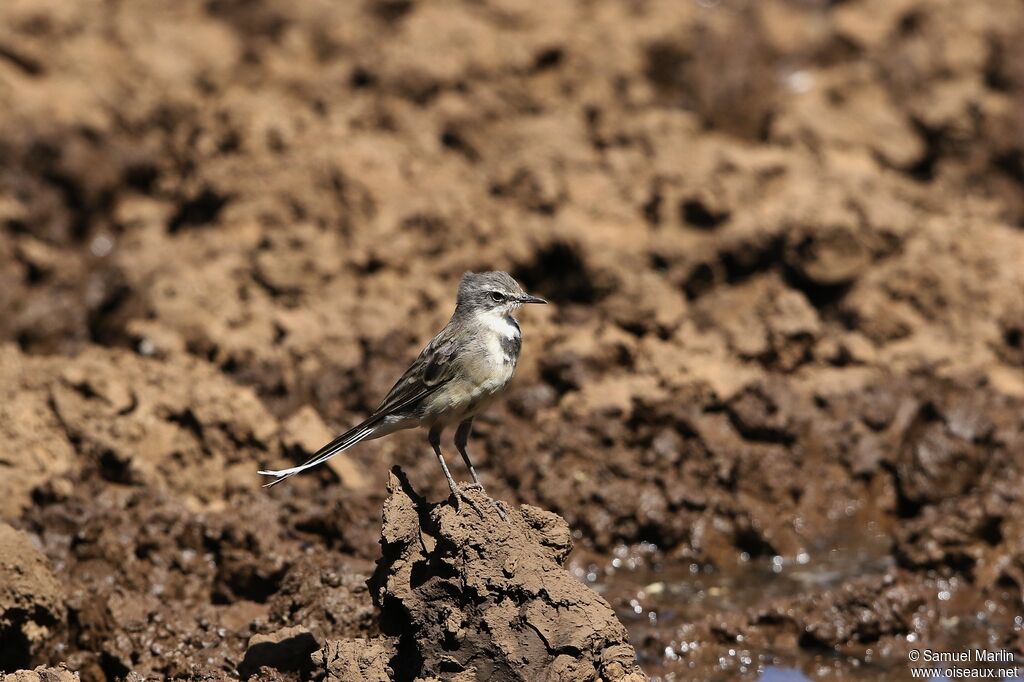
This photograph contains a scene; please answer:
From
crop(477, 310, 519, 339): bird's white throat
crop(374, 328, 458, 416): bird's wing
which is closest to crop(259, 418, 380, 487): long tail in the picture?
crop(374, 328, 458, 416): bird's wing

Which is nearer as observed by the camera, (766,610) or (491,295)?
(491,295)

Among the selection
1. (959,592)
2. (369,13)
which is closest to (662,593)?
(959,592)

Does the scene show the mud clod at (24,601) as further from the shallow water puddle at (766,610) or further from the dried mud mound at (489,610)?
the shallow water puddle at (766,610)

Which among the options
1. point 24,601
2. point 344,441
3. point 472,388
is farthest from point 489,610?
point 24,601

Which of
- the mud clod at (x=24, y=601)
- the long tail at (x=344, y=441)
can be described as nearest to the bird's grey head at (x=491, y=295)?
the long tail at (x=344, y=441)

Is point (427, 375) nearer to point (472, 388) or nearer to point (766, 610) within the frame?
point (472, 388)

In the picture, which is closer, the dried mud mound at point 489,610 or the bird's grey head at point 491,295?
the dried mud mound at point 489,610

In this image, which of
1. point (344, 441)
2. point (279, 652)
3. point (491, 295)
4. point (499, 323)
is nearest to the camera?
point (279, 652)
